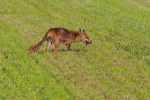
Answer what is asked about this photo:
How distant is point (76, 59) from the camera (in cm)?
1345

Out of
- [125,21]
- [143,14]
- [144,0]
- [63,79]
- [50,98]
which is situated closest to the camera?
[50,98]

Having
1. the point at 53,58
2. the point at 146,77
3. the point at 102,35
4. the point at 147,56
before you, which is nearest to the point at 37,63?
the point at 53,58

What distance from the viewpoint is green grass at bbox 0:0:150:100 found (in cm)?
959

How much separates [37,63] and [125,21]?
607 inches

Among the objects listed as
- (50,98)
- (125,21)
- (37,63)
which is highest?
(125,21)

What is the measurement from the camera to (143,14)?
29.1 m

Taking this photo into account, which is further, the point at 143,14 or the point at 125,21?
the point at 143,14

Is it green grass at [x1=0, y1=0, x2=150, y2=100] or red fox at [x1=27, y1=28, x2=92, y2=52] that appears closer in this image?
green grass at [x1=0, y1=0, x2=150, y2=100]

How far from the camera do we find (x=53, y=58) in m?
13.2

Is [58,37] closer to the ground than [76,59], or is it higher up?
higher up

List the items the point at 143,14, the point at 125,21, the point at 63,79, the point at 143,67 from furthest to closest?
the point at 143,14
the point at 125,21
the point at 143,67
the point at 63,79

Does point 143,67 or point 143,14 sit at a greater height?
point 143,14

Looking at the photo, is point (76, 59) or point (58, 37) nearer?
point (76, 59)

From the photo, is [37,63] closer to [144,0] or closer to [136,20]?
[136,20]
